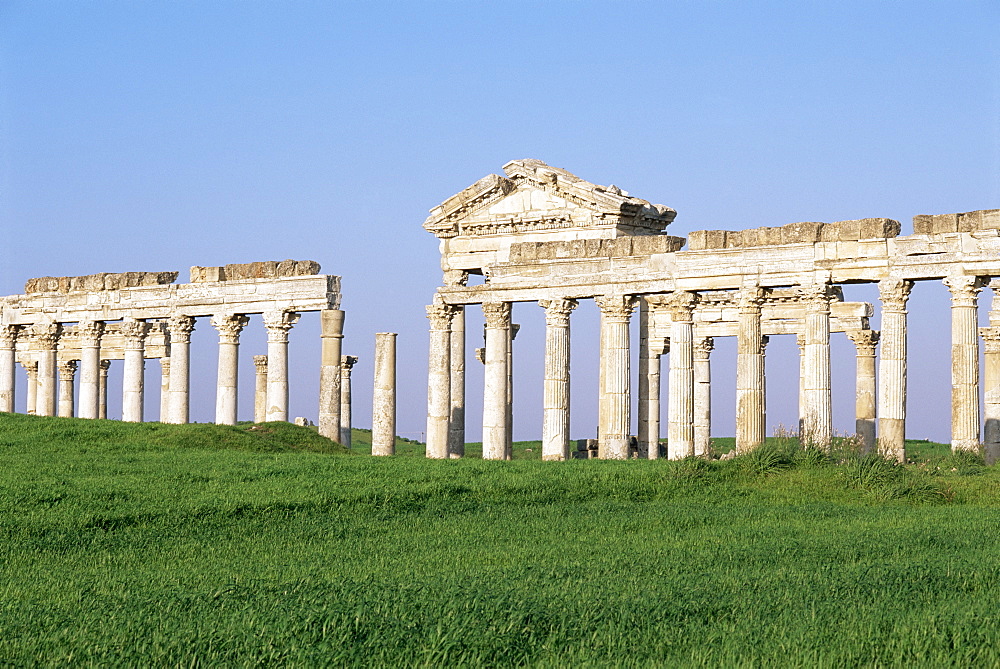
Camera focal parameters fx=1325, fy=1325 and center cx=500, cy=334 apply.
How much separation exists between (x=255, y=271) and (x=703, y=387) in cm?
2097

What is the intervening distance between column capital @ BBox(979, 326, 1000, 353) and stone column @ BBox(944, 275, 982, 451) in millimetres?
12115

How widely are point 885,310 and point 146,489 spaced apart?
2287 centimetres

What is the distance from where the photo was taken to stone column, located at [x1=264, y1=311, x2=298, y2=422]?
174 feet

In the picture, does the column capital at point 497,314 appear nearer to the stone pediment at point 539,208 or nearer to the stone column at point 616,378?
the stone column at point 616,378

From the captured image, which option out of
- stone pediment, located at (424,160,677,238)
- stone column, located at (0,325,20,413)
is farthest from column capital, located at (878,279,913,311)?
stone column, located at (0,325,20,413)

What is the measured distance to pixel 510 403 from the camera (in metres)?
→ 50.5

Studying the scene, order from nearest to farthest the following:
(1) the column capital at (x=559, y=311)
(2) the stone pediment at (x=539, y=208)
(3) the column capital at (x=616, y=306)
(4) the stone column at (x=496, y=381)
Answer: (3) the column capital at (x=616, y=306), (1) the column capital at (x=559, y=311), (4) the stone column at (x=496, y=381), (2) the stone pediment at (x=539, y=208)

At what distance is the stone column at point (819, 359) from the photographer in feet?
136

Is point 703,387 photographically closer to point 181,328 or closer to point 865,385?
point 865,385

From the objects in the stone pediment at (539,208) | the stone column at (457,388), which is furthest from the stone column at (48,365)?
the stone column at (457,388)

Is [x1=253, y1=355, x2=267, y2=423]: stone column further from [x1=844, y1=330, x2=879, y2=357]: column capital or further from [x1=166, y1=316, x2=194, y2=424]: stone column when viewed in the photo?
[x1=844, y1=330, x2=879, y2=357]: column capital

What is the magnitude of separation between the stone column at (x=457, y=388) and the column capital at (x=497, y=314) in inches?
94.0

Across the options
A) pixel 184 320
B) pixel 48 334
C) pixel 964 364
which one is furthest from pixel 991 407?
pixel 48 334

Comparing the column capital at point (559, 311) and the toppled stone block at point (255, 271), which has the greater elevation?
the toppled stone block at point (255, 271)
